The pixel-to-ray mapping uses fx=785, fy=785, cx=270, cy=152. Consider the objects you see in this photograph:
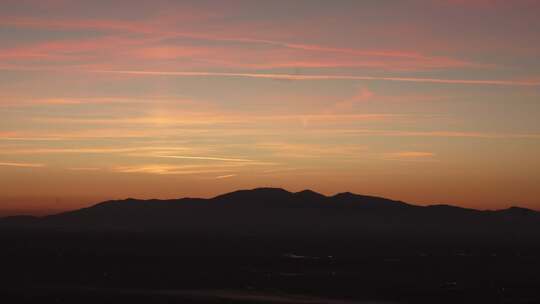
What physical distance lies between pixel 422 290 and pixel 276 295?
1646 cm

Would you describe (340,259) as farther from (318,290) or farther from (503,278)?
(318,290)

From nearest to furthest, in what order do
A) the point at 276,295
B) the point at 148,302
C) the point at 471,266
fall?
the point at 148,302, the point at 276,295, the point at 471,266

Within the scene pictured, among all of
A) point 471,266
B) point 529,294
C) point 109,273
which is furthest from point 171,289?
point 471,266

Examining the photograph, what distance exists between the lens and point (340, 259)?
5261 inches

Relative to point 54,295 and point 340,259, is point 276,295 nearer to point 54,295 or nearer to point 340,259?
point 54,295

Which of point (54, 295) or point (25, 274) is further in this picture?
point (25, 274)

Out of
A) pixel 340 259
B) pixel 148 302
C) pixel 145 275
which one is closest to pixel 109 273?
pixel 145 275

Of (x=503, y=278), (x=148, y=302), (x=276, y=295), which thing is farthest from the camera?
(x=503, y=278)

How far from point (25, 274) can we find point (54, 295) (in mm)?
23793

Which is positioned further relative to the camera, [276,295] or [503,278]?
[503,278]

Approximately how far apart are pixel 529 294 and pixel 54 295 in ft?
154

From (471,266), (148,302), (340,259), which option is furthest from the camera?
(340,259)

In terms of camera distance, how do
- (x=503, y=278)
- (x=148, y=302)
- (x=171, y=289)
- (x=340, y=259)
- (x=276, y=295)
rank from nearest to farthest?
(x=148, y=302) < (x=276, y=295) < (x=171, y=289) < (x=503, y=278) < (x=340, y=259)

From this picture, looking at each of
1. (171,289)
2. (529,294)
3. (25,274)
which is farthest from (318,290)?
(25,274)
